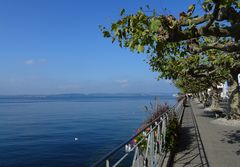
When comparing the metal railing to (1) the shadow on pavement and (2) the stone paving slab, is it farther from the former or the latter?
(1) the shadow on pavement

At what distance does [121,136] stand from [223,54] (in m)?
16.3

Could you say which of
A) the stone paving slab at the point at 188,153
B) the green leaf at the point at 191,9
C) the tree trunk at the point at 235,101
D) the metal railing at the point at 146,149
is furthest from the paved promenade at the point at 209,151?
the tree trunk at the point at 235,101

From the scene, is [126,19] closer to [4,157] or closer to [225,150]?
[225,150]

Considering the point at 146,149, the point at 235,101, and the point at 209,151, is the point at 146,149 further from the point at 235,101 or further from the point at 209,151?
the point at 235,101

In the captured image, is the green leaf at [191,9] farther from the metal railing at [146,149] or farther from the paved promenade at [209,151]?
the paved promenade at [209,151]

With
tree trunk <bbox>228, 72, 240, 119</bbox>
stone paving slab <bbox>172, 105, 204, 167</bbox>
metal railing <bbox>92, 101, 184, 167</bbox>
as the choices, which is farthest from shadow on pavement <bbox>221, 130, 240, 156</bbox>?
tree trunk <bbox>228, 72, 240, 119</bbox>

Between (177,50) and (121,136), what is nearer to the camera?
(177,50)

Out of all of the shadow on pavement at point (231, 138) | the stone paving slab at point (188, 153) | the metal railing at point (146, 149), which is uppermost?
the metal railing at point (146, 149)

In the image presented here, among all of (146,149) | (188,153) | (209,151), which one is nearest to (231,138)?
(209,151)

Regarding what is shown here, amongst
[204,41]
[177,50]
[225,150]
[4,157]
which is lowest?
[4,157]

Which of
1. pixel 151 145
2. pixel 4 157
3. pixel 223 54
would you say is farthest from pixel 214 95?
pixel 151 145

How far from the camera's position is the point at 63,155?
21.3m

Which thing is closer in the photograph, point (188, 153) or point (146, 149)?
point (146, 149)

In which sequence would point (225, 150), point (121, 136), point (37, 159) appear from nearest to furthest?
point (225, 150) < point (37, 159) < point (121, 136)
